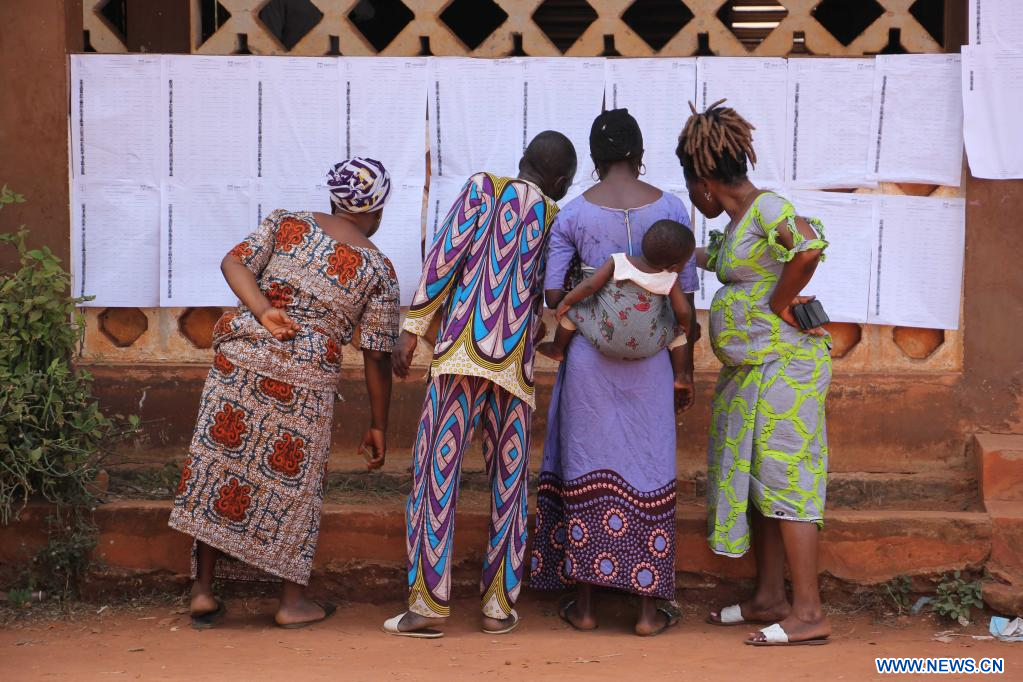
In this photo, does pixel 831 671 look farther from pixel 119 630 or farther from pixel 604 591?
pixel 119 630

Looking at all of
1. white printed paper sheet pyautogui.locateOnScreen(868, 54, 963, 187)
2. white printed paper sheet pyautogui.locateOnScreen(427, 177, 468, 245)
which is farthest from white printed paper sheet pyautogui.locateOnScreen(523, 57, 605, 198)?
white printed paper sheet pyautogui.locateOnScreen(868, 54, 963, 187)

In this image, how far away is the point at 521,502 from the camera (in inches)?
177

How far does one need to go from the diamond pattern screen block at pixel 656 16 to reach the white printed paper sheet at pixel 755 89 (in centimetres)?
246

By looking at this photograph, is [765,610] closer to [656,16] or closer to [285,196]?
[285,196]

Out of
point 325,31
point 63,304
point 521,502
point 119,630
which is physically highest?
point 325,31

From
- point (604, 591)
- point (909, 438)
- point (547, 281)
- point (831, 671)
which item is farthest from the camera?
point (909, 438)

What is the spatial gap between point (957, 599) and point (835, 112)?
2074 millimetres

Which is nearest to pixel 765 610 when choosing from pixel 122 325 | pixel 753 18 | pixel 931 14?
pixel 122 325

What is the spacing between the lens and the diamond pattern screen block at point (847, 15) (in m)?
7.20

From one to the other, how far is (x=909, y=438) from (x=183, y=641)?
123 inches

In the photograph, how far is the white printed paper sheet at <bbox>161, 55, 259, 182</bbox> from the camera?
5359 millimetres

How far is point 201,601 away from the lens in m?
4.55

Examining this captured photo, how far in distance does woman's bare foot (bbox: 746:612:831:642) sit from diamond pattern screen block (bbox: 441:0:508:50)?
4251 millimetres

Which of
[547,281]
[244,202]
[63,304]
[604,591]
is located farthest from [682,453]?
[63,304]
